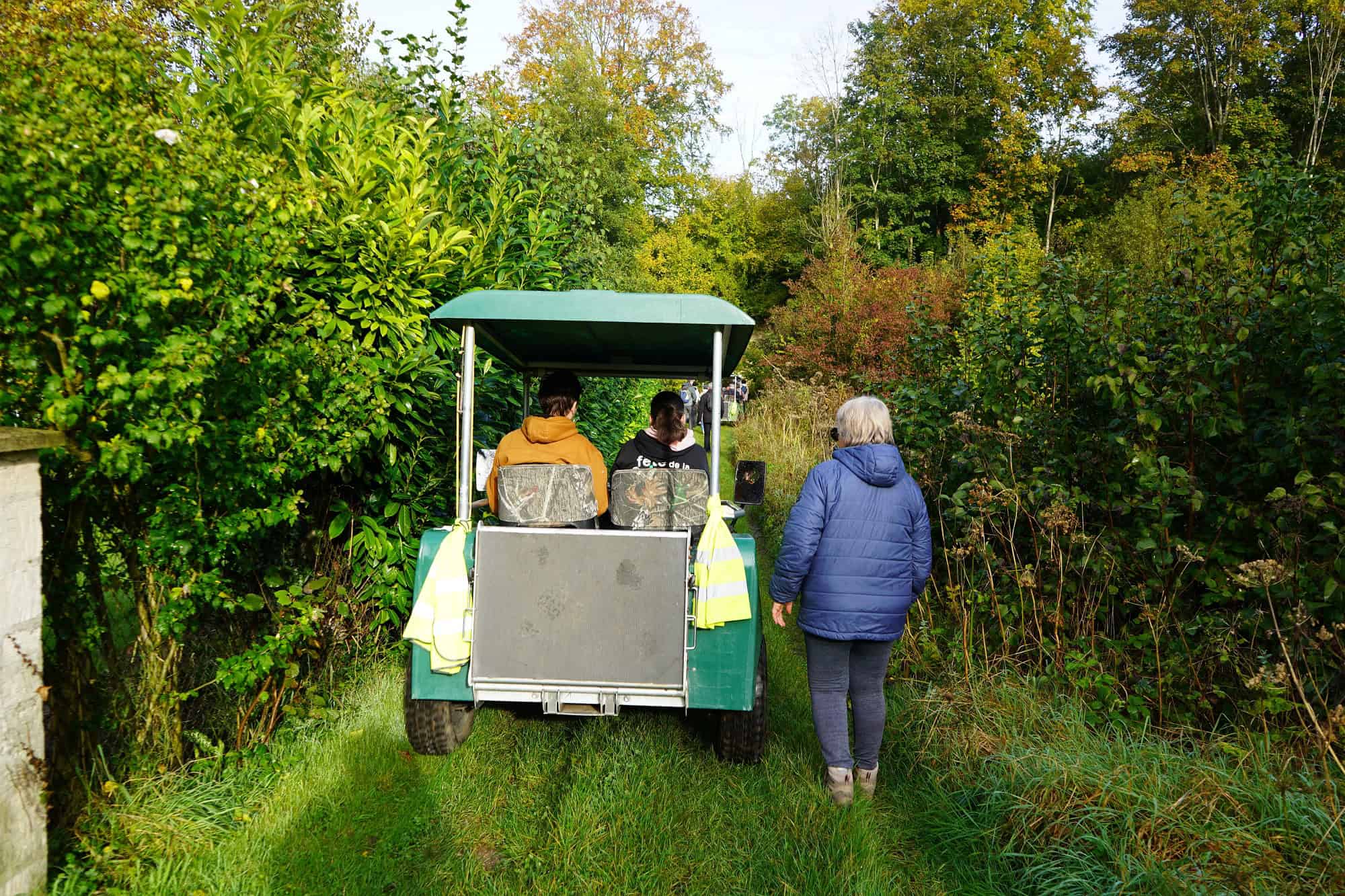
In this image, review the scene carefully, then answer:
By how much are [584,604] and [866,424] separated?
58.5 inches

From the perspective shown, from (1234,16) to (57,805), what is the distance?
115 feet

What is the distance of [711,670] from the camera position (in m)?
3.69

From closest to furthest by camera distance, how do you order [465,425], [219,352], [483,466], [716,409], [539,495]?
1. [219,352]
2. [539,495]
3. [465,425]
4. [716,409]
5. [483,466]

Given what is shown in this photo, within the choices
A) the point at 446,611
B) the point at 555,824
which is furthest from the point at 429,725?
the point at 555,824

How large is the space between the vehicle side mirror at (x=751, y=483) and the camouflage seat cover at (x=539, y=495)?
744 mm

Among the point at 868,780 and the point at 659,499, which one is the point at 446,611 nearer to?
the point at 659,499

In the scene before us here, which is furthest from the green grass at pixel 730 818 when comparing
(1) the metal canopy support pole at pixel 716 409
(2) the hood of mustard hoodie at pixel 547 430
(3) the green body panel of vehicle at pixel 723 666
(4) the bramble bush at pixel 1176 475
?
(2) the hood of mustard hoodie at pixel 547 430

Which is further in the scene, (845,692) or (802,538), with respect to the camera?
(845,692)

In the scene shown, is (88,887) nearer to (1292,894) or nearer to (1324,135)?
(1292,894)

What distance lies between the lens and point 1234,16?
2728 cm

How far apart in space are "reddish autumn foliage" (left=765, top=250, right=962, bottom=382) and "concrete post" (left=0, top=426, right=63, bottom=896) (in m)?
12.6

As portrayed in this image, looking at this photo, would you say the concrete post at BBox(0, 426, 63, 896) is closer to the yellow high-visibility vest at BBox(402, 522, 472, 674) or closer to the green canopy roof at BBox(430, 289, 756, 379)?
the yellow high-visibility vest at BBox(402, 522, 472, 674)

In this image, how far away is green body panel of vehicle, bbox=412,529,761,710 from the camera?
3.68m

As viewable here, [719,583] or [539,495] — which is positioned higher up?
[539,495]
